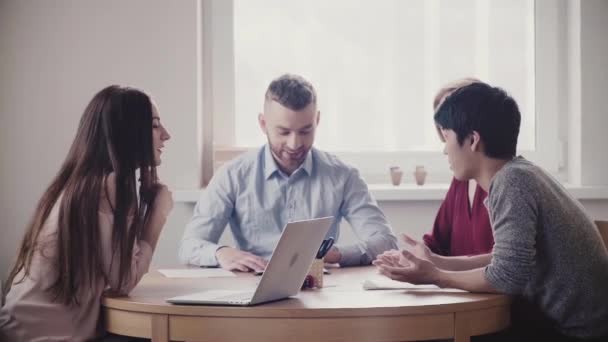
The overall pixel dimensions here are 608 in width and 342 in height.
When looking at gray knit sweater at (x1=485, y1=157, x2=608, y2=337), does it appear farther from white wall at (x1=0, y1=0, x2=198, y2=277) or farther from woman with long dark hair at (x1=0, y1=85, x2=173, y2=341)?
white wall at (x1=0, y1=0, x2=198, y2=277)

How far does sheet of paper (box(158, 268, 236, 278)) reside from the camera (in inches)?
97.9

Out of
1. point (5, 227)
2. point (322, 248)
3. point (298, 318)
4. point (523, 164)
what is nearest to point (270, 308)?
point (298, 318)

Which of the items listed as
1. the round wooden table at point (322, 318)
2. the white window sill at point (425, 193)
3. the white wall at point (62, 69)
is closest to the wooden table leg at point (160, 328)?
the round wooden table at point (322, 318)

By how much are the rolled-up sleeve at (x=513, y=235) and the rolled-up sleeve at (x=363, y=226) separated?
0.77m

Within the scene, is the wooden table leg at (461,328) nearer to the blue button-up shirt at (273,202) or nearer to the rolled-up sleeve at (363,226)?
the rolled-up sleeve at (363,226)

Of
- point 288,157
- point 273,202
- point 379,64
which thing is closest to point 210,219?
point 273,202

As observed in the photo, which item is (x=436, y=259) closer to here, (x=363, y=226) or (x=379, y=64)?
(x=363, y=226)

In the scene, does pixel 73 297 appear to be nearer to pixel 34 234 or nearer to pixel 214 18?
pixel 34 234

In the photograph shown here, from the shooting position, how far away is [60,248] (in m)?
2.05

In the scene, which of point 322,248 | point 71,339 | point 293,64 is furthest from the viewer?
point 293,64

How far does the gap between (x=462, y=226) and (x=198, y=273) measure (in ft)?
3.14

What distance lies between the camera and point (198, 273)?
100 inches

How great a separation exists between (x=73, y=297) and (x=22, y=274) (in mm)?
166

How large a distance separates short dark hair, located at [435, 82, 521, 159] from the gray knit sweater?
11cm
